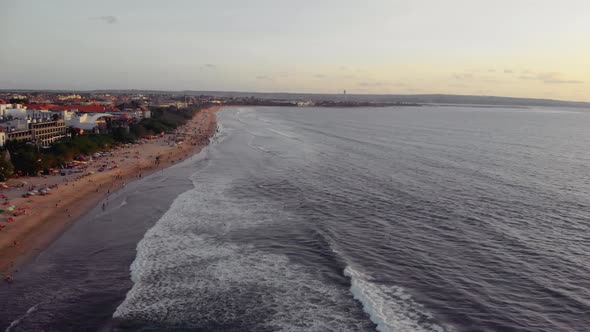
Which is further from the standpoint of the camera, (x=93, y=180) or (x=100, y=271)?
(x=93, y=180)

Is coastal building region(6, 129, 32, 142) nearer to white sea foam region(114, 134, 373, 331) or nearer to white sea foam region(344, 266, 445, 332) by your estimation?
white sea foam region(114, 134, 373, 331)

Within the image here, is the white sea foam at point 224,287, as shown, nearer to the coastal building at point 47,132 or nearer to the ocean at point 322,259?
the ocean at point 322,259

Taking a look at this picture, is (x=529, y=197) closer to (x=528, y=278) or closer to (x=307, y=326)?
(x=528, y=278)

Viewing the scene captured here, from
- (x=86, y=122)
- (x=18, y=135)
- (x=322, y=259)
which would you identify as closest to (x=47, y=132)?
(x=18, y=135)

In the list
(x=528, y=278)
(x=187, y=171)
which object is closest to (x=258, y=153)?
(x=187, y=171)

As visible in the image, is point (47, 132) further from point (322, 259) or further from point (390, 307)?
point (390, 307)
